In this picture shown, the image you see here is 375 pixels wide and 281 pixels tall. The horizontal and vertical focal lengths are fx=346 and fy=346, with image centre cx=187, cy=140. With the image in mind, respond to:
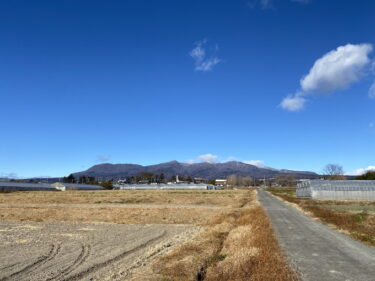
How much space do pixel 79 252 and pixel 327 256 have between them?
34.0 feet

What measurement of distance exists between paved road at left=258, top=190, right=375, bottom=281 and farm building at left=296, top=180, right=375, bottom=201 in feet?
169

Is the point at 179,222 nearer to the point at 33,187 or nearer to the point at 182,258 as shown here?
the point at 182,258

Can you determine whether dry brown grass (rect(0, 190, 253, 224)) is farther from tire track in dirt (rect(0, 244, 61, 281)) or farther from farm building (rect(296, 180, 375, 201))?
farm building (rect(296, 180, 375, 201))

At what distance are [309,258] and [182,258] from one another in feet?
15.6

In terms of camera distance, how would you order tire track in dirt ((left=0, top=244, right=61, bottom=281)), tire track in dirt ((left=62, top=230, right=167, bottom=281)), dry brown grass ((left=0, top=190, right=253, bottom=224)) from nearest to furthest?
tire track in dirt ((left=62, top=230, right=167, bottom=281)) → tire track in dirt ((left=0, top=244, right=61, bottom=281)) → dry brown grass ((left=0, top=190, right=253, bottom=224))

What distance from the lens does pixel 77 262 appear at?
13.1 meters

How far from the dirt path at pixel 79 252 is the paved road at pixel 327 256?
5.60m

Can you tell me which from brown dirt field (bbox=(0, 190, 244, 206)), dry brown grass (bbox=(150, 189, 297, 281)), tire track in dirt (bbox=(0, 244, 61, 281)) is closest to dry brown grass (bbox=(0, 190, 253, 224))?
brown dirt field (bbox=(0, 190, 244, 206))

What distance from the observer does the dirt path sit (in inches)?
453

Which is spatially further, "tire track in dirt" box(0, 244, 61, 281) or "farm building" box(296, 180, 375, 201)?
"farm building" box(296, 180, 375, 201)

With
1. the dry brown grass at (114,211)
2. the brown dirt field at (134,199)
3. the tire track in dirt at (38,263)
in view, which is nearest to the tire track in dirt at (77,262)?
the tire track in dirt at (38,263)

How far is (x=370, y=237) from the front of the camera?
18.5 metres

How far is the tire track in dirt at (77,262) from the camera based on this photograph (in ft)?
36.4

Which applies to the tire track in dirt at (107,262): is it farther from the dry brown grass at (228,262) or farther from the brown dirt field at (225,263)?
the dry brown grass at (228,262)
